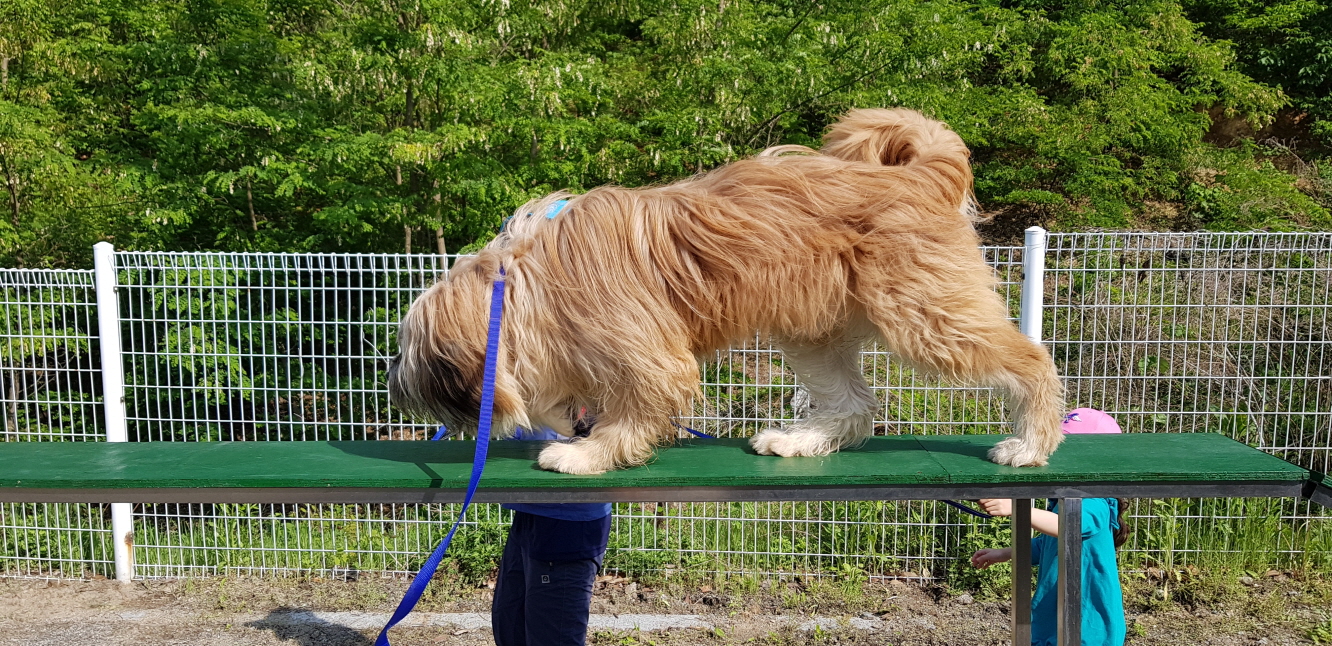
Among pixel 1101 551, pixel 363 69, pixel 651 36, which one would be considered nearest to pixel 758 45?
pixel 651 36

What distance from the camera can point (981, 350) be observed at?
282 centimetres

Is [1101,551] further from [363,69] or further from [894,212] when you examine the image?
[363,69]

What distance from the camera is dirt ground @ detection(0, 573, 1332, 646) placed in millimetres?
5047

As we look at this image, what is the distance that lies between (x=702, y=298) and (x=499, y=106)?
493cm

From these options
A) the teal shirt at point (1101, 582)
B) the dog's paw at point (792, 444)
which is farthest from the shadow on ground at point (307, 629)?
the teal shirt at point (1101, 582)

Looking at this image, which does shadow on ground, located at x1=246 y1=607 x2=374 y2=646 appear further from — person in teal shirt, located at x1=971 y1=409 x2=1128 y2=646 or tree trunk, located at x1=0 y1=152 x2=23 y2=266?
tree trunk, located at x1=0 y1=152 x2=23 y2=266

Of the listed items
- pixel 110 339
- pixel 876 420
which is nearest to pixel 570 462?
pixel 876 420

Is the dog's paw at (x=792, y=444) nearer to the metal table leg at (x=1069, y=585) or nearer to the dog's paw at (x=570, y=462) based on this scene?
the dog's paw at (x=570, y=462)

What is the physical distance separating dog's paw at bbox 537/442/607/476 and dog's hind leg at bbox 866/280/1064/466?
97 centimetres

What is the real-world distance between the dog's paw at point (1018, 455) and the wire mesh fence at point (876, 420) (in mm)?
2129

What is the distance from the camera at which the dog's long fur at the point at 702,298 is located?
278 centimetres

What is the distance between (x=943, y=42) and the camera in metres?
8.70

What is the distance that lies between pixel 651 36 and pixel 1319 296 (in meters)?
6.63

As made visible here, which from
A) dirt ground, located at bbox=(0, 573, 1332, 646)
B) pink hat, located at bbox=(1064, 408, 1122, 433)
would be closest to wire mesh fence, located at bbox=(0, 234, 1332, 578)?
dirt ground, located at bbox=(0, 573, 1332, 646)
